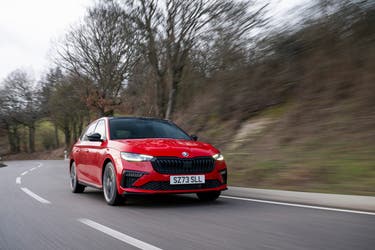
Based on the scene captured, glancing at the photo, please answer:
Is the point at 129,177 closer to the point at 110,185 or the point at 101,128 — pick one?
the point at 110,185

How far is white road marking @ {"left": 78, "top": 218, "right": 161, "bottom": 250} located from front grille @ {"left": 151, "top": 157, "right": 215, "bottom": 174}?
134 centimetres

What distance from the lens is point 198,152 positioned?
7.47m

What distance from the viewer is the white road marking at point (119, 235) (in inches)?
185

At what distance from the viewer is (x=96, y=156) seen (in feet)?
28.3

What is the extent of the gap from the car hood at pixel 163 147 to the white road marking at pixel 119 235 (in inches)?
55.9

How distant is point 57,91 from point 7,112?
17.1 meters

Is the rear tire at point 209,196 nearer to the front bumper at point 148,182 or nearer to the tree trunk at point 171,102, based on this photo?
the front bumper at point 148,182

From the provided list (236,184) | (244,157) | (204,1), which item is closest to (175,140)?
(236,184)

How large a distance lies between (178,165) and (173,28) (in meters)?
13.9

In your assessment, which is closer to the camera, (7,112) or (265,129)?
(265,129)

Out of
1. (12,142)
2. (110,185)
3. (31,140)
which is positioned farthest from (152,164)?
(12,142)

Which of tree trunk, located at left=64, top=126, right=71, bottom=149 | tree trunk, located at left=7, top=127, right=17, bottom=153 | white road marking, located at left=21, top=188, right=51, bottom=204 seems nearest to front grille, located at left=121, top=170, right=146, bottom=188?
white road marking, located at left=21, top=188, right=51, bottom=204

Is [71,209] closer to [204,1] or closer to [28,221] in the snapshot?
[28,221]

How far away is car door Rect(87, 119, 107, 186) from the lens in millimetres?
8383
